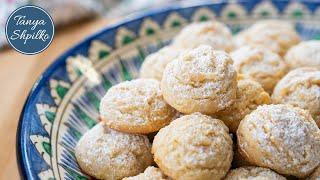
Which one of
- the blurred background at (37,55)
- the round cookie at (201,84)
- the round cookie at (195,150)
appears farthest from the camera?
the blurred background at (37,55)

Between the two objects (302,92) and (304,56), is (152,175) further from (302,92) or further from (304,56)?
(304,56)

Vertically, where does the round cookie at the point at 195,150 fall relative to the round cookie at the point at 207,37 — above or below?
below

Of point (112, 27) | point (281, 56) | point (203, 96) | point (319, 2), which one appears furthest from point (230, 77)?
point (319, 2)

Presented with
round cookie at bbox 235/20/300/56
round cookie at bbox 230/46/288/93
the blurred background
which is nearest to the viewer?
round cookie at bbox 230/46/288/93

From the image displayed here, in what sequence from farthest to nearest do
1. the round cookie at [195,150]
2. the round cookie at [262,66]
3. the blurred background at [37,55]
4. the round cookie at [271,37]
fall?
1. the round cookie at [271,37]
2. the blurred background at [37,55]
3. the round cookie at [262,66]
4. the round cookie at [195,150]

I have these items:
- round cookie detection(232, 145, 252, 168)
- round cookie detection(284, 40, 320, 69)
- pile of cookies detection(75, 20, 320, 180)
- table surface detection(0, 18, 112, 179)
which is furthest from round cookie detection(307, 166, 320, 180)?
table surface detection(0, 18, 112, 179)

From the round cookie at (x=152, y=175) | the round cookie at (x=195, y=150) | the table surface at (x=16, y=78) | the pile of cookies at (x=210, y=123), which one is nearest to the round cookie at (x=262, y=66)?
the pile of cookies at (x=210, y=123)

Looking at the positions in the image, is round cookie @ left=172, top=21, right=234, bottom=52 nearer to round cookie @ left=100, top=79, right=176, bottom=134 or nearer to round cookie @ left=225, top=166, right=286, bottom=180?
round cookie @ left=100, top=79, right=176, bottom=134

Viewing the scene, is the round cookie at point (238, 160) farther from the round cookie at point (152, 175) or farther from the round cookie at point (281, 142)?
the round cookie at point (152, 175)
